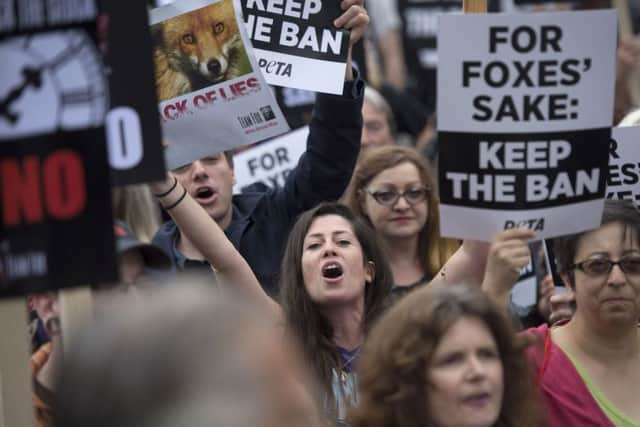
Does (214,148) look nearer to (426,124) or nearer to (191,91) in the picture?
(191,91)

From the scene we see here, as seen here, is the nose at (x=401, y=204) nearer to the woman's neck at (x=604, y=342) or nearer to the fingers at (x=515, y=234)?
the woman's neck at (x=604, y=342)

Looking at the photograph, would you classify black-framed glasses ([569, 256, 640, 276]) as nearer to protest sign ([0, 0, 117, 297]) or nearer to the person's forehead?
the person's forehead

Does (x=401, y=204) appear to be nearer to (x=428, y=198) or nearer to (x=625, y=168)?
(x=428, y=198)

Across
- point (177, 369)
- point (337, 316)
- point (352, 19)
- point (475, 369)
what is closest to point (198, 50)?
point (352, 19)

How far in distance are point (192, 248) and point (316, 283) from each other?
71 cm


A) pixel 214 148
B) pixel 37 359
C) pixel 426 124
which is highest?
pixel 426 124

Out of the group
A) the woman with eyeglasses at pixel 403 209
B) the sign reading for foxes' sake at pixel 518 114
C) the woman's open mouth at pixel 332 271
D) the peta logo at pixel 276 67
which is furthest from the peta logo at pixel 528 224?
the woman with eyeglasses at pixel 403 209

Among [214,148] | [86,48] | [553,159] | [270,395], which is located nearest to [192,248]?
[214,148]

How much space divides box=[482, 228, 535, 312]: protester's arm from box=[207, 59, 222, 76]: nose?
1453 mm

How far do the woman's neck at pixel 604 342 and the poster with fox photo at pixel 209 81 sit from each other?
4.24ft

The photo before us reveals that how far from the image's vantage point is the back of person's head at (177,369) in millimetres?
1600

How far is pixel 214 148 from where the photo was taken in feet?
14.7

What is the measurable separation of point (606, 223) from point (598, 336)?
13.9 inches

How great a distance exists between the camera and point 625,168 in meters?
4.53
